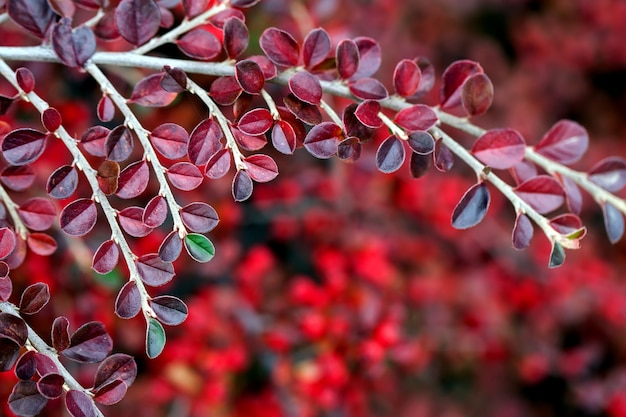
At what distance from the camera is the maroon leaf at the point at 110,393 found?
63 cm

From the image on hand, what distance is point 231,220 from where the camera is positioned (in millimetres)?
1421

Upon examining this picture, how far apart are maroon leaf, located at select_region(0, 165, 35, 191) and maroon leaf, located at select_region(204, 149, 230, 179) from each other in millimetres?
243

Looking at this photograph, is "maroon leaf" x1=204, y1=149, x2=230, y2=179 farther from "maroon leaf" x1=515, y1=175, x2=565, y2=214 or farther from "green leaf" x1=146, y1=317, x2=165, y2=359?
"maroon leaf" x1=515, y1=175, x2=565, y2=214

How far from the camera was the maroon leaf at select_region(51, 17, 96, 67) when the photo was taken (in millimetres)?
642

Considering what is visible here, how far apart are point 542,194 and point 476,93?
0.47 feet

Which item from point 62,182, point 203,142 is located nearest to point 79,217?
point 62,182

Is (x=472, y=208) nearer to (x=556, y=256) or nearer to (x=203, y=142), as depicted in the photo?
(x=556, y=256)

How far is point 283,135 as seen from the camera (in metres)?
0.69

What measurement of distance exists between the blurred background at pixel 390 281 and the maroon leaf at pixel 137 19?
47 cm

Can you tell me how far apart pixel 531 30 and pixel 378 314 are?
127 centimetres

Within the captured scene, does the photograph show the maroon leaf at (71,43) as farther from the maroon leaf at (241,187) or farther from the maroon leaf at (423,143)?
the maroon leaf at (423,143)

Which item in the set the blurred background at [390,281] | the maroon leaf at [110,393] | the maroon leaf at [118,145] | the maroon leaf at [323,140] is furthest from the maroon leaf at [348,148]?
the blurred background at [390,281]

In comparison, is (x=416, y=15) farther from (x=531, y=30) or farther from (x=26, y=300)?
(x=26, y=300)

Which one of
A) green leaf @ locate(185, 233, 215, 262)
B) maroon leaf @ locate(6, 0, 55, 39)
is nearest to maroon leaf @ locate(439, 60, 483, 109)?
green leaf @ locate(185, 233, 215, 262)
